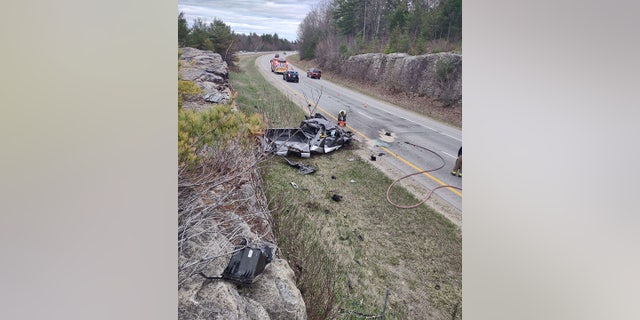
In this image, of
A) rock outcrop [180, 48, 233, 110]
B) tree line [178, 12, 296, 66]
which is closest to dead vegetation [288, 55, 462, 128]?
tree line [178, 12, 296, 66]

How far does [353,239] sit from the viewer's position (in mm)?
2033

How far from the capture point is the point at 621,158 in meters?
1.87

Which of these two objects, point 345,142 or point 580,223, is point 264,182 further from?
point 580,223

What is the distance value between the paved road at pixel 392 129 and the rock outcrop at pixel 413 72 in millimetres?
129

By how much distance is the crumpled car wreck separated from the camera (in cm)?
211

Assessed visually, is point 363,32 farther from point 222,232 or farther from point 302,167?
point 222,232

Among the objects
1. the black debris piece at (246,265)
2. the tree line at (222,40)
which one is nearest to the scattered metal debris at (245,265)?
the black debris piece at (246,265)

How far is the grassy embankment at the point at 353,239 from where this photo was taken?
1899mm

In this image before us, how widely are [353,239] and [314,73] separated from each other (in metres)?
1.00

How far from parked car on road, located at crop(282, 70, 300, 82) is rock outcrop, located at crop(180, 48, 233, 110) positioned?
0.36m

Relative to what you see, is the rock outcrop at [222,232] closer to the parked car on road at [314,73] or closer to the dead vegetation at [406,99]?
the parked car on road at [314,73]

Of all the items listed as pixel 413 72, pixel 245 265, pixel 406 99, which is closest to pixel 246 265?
pixel 245 265

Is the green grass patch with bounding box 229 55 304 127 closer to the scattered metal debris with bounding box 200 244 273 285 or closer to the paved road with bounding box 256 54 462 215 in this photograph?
the paved road with bounding box 256 54 462 215
